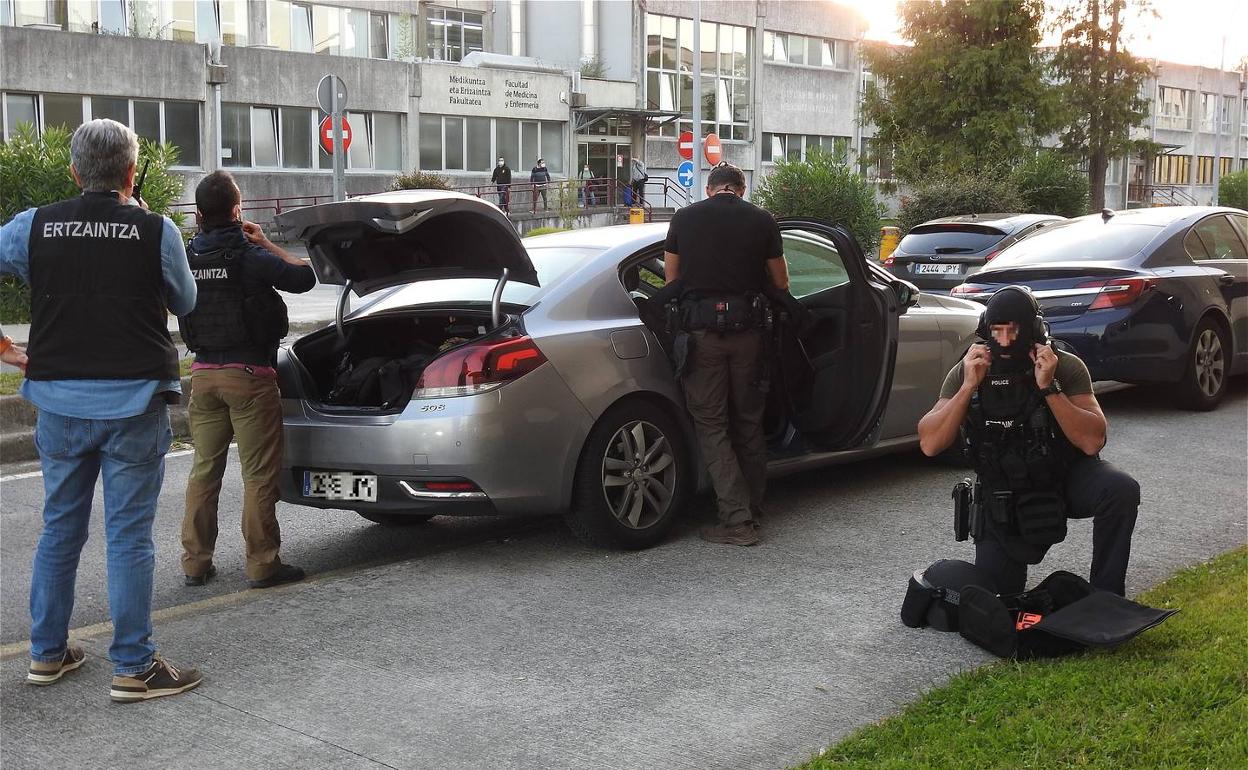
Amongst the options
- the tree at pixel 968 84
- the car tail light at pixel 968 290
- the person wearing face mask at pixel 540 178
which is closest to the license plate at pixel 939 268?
the car tail light at pixel 968 290

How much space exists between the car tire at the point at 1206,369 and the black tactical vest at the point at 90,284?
25.5 ft

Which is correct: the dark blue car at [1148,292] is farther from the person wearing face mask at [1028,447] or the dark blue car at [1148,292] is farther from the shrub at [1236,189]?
the shrub at [1236,189]

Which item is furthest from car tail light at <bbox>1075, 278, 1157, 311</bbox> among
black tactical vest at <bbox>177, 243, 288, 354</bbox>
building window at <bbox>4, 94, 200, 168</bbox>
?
building window at <bbox>4, 94, 200, 168</bbox>

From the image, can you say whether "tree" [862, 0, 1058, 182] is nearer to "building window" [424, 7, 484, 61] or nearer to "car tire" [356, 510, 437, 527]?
"building window" [424, 7, 484, 61]

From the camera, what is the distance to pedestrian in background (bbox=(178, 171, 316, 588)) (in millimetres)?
5348

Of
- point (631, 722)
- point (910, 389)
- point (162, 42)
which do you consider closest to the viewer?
point (631, 722)

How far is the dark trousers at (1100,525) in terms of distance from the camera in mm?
4520

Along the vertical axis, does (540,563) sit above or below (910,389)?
below

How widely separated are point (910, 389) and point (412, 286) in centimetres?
273

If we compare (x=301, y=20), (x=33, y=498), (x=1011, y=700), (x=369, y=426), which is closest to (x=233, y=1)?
(x=301, y=20)

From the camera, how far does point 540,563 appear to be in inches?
229

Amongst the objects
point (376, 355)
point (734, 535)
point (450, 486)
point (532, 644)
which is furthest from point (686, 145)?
point (532, 644)

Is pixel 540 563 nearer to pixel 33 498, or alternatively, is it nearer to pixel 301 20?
pixel 33 498

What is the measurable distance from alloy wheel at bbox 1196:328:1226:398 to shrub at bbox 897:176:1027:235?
17891 mm
